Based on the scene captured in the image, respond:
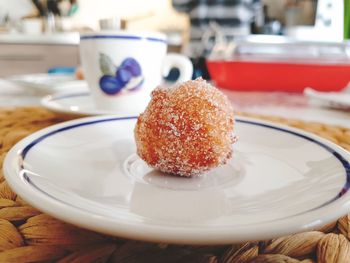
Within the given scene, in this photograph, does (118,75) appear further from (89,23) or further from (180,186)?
(89,23)

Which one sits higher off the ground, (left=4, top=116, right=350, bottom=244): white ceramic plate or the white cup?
the white cup

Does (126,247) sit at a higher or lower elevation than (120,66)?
lower

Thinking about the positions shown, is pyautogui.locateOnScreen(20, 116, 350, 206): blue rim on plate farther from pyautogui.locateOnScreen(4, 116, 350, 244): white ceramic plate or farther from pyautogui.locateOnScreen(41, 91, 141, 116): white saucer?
pyautogui.locateOnScreen(41, 91, 141, 116): white saucer

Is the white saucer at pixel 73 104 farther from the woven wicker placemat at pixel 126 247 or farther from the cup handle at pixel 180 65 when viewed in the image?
the woven wicker placemat at pixel 126 247

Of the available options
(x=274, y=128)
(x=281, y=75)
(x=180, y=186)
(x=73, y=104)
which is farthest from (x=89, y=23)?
(x=180, y=186)

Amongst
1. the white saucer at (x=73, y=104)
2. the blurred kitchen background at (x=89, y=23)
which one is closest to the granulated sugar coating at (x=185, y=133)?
the white saucer at (x=73, y=104)

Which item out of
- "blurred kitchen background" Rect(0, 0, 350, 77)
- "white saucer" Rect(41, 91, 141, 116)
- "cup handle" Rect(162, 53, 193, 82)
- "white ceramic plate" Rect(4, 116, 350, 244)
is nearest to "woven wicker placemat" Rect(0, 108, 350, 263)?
"white ceramic plate" Rect(4, 116, 350, 244)

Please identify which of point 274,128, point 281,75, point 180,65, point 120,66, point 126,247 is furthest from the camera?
point 281,75
